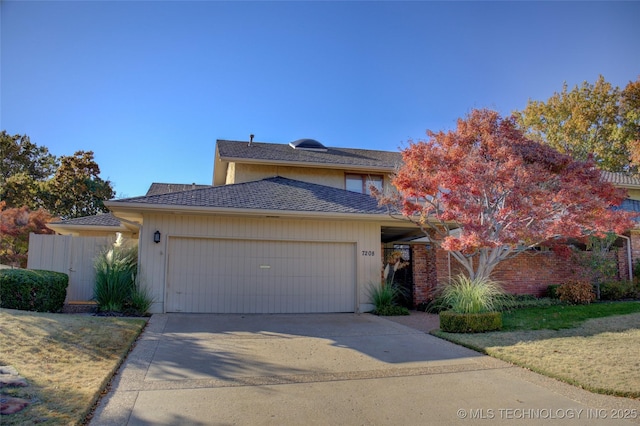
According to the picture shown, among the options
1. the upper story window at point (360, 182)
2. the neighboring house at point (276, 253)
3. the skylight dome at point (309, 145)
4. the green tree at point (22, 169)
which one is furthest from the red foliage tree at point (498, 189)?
the green tree at point (22, 169)

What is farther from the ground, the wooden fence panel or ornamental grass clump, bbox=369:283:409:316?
the wooden fence panel

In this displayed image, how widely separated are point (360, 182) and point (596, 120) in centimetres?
1973

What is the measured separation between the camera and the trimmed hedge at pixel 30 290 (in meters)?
9.27

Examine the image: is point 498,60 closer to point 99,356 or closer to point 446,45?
point 446,45

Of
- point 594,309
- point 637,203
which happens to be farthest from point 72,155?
point 637,203

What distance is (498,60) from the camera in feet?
41.8

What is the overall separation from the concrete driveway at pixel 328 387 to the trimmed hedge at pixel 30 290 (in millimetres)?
3151

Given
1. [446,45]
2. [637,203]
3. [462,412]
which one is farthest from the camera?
[637,203]

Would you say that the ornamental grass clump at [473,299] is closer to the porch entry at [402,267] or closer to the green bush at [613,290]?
the porch entry at [402,267]

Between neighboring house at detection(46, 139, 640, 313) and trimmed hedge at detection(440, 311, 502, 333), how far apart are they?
381cm

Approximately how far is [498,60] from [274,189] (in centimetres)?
806

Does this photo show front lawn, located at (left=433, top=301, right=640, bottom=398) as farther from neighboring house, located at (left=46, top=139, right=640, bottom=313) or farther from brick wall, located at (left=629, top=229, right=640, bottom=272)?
brick wall, located at (left=629, top=229, right=640, bottom=272)

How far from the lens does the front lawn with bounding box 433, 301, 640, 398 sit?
5.84 m

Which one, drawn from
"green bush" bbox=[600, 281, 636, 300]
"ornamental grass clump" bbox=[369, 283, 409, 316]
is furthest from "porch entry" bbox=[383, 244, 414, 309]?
"green bush" bbox=[600, 281, 636, 300]
